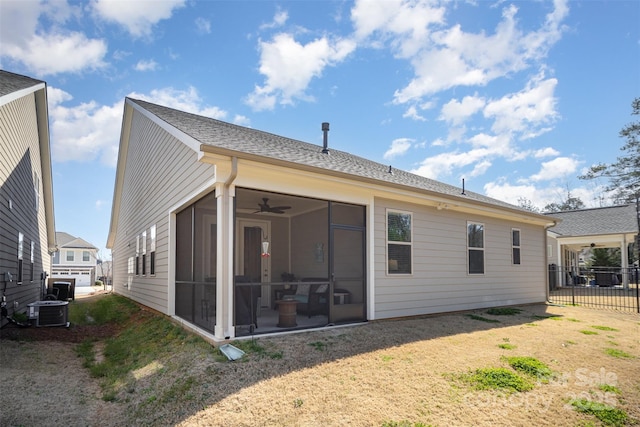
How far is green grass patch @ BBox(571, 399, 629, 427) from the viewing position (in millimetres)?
3822

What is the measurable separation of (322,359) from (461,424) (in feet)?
6.26

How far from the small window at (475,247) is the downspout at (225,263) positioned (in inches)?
243

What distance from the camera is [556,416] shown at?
387 centimetres

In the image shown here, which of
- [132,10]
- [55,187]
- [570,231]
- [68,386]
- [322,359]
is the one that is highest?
[132,10]

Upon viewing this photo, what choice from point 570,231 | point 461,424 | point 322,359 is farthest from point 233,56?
point 570,231

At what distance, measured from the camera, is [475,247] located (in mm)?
9648

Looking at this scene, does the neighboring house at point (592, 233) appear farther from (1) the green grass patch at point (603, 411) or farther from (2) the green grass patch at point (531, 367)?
(1) the green grass patch at point (603, 411)

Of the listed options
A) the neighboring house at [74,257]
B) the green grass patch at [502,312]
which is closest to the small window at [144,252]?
the green grass patch at [502,312]

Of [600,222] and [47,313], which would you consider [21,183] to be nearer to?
[47,313]

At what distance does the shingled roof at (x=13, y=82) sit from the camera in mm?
7571

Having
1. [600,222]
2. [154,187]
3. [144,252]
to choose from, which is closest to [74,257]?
[144,252]

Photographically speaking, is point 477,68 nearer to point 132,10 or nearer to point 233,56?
point 233,56

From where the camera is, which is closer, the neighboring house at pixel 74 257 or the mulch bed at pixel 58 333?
Result: the mulch bed at pixel 58 333

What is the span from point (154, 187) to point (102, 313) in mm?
4863
